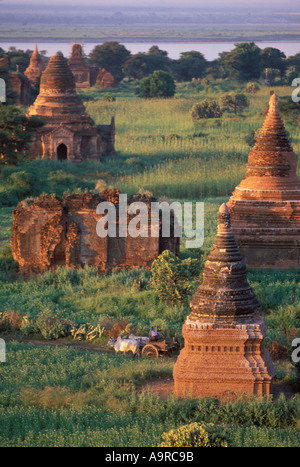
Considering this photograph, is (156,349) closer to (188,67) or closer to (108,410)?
(108,410)

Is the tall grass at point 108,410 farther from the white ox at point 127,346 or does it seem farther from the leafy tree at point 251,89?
the leafy tree at point 251,89

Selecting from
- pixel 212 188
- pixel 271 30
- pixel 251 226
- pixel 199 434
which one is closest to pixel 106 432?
pixel 199 434

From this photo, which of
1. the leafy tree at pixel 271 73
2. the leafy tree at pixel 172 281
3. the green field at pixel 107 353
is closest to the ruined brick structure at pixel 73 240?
the green field at pixel 107 353

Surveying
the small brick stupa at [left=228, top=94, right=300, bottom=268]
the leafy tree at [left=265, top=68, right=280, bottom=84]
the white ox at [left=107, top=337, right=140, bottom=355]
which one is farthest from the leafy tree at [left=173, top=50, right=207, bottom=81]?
the white ox at [left=107, top=337, right=140, bottom=355]

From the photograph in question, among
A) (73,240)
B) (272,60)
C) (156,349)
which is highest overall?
(272,60)

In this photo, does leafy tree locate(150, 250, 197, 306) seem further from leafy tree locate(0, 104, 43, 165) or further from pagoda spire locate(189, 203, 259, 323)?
leafy tree locate(0, 104, 43, 165)

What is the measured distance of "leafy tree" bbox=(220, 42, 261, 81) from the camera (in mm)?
87688

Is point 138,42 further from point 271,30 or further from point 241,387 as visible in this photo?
point 241,387

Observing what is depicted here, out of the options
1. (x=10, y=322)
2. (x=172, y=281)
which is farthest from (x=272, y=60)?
(x=10, y=322)

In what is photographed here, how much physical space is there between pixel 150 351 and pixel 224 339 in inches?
147

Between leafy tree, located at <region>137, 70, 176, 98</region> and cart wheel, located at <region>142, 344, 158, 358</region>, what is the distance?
181 ft

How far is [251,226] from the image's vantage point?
2403 cm

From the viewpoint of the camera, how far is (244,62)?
291 ft

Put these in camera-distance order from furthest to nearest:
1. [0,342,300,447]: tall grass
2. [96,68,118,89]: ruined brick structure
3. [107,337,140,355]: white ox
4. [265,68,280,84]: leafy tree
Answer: [265,68,280,84]: leafy tree
[96,68,118,89]: ruined brick structure
[107,337,140,355]: white ox
[0,342,300,447]: tall grass
